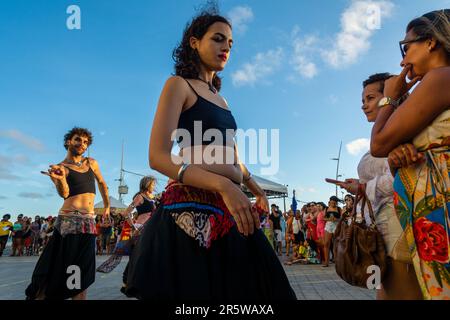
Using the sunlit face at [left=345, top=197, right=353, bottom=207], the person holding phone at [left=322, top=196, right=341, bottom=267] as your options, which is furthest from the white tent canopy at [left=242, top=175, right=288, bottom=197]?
the sunlit face at [left=345, top=197, right=353, bottom=207]

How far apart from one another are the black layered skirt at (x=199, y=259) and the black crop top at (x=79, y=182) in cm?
314

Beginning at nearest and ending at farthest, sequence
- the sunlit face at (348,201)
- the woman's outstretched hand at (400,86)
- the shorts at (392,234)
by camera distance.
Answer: the woman's outstretched hand at (400,86), the shorts at (392,234), the sunlit face at (348,201)

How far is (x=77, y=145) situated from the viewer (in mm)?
4680

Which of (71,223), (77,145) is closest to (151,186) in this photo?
(77,145)

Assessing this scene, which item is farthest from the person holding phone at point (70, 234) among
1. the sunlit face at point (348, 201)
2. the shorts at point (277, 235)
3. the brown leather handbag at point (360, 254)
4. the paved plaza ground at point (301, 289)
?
the shorts at point (277, 235)

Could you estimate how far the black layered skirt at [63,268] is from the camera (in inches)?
161

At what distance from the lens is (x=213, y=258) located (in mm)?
1586

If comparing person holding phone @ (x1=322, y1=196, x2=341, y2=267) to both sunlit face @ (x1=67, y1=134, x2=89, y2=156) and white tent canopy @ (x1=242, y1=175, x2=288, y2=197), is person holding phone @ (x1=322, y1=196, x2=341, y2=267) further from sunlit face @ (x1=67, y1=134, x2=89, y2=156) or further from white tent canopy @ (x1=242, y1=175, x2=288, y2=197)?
white tent canopy @ (x1=242, y1=175, x2=288, y2=197)

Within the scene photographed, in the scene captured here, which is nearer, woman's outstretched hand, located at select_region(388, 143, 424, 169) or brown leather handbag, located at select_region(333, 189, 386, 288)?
woman's outstretched hand, located at select_region(388, 143, 424, 169)

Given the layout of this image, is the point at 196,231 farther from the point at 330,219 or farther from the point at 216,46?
the point at 330,219

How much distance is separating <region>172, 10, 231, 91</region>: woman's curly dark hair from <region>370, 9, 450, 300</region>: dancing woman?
1002 millimetres

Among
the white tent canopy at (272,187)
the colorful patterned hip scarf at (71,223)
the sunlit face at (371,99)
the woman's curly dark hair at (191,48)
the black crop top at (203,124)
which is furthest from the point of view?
the white tent canopy at (272,187)

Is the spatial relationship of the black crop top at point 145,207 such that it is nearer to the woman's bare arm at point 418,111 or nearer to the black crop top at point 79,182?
the black crop top at point 79,182

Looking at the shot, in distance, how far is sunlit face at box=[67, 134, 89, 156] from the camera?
4.68 m
